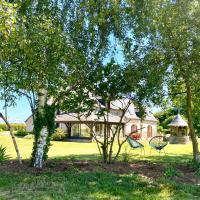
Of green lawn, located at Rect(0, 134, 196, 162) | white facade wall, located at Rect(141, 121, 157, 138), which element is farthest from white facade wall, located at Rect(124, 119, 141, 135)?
green lawn, located at Rect(0, 134, 196, 162)

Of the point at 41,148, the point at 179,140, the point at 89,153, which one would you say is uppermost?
the point at 179,140

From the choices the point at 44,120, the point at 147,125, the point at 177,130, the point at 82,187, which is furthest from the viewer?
the point at 147,125

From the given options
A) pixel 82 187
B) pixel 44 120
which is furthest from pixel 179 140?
pixel 82 187

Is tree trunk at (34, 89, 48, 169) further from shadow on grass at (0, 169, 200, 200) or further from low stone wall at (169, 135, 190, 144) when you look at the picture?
low stone wall at (169, 135, 190, 144)

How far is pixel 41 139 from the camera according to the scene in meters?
14.4

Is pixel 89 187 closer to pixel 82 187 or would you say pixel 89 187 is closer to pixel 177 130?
pixel 82 187

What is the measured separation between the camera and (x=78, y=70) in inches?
564

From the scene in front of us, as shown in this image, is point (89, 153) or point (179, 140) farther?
point (179, 140)

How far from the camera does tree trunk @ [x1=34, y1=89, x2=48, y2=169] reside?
14.2 metres

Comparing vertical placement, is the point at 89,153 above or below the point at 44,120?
below

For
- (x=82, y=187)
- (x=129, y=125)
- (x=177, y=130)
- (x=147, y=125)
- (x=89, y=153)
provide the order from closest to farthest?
(x=82, y=187), (x=89, y=153), (x=177, y=130), (x=129, y=125), (x=147, y=125)

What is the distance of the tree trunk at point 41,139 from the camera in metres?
14.2

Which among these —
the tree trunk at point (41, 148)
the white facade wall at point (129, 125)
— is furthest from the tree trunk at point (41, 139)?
the white facade wall at point (129, 125)

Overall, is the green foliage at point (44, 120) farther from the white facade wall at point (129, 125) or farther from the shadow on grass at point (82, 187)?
the white facade wall at point (129, 125)
